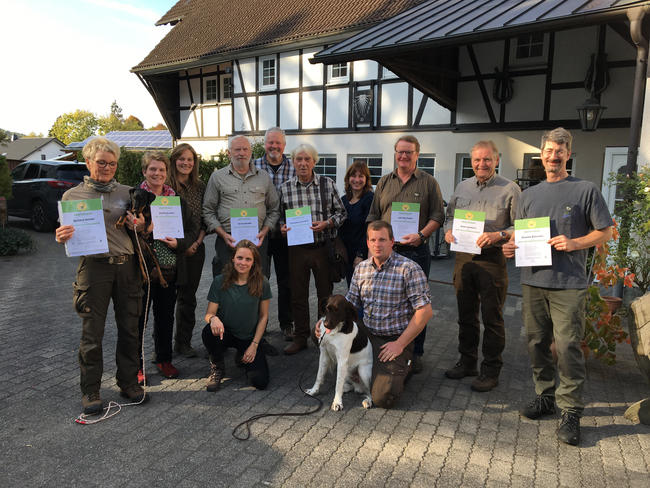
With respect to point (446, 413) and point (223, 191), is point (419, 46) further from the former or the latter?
point (446, 413)

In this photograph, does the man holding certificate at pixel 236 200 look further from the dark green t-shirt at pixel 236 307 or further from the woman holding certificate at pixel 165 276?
the dark green t-shirt at pixel 236 307

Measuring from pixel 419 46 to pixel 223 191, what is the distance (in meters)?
4.97

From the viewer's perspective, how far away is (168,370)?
14.6ft

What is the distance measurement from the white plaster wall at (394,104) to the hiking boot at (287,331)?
9156 millimetres

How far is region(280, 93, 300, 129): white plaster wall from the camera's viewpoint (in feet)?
51.8

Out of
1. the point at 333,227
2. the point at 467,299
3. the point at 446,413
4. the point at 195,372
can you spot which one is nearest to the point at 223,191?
the point at 333,227

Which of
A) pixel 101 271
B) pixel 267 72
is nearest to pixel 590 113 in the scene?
pixel 101 271

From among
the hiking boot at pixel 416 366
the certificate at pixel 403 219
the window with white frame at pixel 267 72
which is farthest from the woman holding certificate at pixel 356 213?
the window with white frame at pixel 267 72

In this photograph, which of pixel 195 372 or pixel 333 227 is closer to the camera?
pixel 195 372

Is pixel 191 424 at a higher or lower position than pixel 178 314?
lower

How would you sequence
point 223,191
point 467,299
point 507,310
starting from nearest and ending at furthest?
1. point 467,299
2. point 223,191
3. point 507,310

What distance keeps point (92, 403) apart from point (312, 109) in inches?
511

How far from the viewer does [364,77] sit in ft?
45.8

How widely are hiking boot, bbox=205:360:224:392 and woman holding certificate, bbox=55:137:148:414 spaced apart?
77 centimetres
